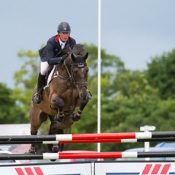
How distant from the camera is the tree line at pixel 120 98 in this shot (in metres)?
49.9

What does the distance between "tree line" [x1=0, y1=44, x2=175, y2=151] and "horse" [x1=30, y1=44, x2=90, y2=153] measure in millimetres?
30162

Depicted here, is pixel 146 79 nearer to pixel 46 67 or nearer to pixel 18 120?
pixel 18 120

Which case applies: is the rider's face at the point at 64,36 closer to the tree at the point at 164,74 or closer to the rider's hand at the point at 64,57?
the rider's hand at the point at 64,57

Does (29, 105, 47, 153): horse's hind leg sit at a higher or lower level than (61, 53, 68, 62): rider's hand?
lower

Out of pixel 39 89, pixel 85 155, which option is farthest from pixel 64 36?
pixel 85 155

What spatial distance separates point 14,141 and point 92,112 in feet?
145

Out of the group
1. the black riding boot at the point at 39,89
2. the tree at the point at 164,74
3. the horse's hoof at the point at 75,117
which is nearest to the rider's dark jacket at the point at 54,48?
the black riding boot at the point at 39,89

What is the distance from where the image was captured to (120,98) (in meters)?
58.0

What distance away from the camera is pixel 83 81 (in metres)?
12.2

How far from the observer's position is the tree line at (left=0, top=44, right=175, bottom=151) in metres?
49.9

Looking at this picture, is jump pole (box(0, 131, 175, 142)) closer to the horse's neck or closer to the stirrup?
the horse's neck

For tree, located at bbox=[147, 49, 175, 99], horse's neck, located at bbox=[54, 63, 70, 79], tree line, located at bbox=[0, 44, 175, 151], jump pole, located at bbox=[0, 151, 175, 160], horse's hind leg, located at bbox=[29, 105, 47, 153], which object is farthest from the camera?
tree, located at bbox=[147, 49, 175, 99]

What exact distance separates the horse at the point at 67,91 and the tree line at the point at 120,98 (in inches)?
1187

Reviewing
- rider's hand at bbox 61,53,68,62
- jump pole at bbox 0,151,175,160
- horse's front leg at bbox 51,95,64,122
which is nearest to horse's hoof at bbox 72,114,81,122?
horse's front leg at bbox 51,95,64,122
